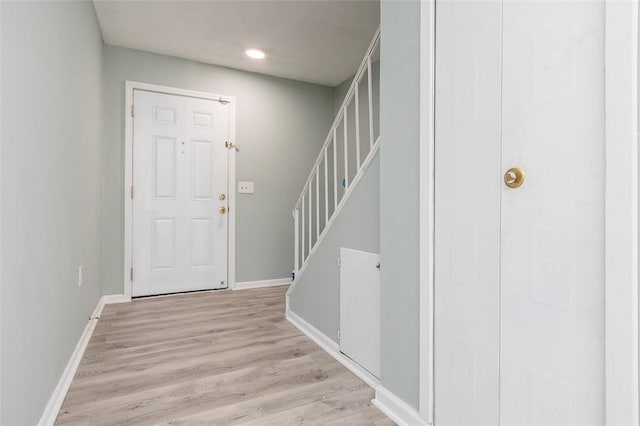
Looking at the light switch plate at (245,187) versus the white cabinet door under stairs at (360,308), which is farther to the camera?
the light switch plate at (245,187)

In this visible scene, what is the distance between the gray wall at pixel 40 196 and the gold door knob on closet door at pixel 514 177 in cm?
153

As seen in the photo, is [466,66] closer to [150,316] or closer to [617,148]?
[617,148]

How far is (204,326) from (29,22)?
81.9 inches

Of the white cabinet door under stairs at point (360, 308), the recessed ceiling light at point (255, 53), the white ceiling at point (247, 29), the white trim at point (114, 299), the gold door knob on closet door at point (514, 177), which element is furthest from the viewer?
the recessed ceiling light at point (255, 53)

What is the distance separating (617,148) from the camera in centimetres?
80

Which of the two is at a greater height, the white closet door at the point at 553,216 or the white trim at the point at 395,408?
the white closet door at the point at 553,216

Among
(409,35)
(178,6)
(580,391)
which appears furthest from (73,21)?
(580,391)

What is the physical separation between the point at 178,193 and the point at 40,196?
7.25ft

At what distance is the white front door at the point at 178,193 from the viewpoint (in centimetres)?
346

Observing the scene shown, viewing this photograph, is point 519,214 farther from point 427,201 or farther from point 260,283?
point 260,283

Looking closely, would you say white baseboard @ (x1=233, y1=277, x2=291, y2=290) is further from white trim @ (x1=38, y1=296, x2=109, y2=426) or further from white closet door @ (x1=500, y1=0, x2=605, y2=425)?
white closet door @ (x1=500, y1=0, x2=605, y2=425)

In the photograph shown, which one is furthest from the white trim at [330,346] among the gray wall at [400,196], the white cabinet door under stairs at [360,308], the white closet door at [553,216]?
the white closet door at [553,216]

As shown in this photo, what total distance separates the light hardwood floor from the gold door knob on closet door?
111 centimetres

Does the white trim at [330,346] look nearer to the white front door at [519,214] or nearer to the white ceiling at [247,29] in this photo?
the white front door at [519,214]
